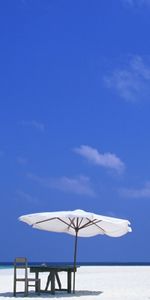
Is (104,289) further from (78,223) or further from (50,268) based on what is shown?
(50,268)

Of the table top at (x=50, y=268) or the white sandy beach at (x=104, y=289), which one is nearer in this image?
the white sandy beach at (x=104, y=289)

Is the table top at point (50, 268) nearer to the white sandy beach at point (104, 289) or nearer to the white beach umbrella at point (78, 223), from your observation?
the white sandy beach at point (104, 289)

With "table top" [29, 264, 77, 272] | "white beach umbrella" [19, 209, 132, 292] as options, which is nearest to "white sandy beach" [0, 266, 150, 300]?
"table top" [29, 264, 77, 272]

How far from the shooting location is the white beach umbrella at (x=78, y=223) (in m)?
14.4

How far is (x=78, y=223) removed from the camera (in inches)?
628

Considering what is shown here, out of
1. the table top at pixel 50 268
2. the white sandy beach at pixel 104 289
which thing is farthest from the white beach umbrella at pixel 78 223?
the white sandy beach at pixel 104 289

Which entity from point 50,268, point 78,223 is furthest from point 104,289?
point 50,268

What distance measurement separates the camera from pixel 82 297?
45.1 feet

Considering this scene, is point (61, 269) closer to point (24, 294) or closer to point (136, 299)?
point (24, 294)

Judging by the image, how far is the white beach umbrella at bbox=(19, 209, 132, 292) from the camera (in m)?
14.4

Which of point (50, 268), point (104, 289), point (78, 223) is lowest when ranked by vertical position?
point (104, 289)

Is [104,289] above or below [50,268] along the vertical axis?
below

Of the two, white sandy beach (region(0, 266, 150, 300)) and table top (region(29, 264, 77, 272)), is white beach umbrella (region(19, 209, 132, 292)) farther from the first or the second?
white sandy beach (region(0, 266, 150, 300))

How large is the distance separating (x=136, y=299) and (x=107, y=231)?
296 centimetres
